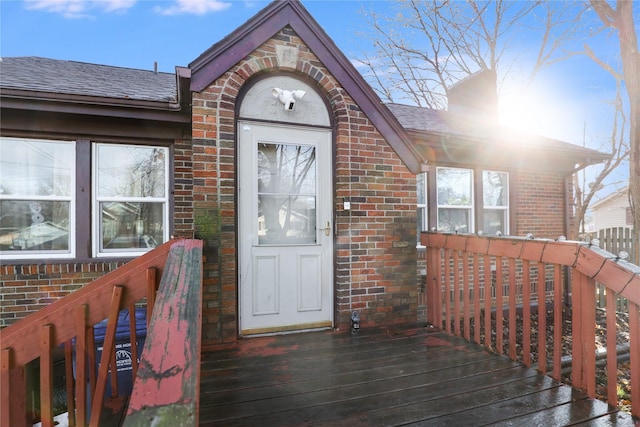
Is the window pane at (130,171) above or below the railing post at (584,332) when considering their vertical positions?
above

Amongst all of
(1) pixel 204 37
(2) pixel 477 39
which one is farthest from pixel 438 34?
→ (1) pixel 204 37

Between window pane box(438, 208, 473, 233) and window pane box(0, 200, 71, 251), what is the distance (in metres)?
5.61

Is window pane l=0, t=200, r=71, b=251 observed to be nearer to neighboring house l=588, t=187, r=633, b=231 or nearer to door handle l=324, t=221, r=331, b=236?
door handle l=324, t=221, r=331, b=236

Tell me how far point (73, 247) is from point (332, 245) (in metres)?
3.22

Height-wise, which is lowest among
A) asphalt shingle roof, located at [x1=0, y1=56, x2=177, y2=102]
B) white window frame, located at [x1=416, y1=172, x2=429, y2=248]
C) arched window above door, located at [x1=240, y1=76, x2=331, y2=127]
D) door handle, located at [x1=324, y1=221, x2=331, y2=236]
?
door handle, located at [x1=324, y1=221, x2=331, y2=236]

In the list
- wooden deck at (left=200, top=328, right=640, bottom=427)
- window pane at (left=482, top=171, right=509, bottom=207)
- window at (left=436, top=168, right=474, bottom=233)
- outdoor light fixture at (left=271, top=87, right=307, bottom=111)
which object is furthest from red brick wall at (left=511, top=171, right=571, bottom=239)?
outdoor light fixture at (left=271, top=87, right=307, bottom=111)

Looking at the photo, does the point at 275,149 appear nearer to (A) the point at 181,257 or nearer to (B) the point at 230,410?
(A) the point at 181,257

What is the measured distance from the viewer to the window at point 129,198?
14.3 feet

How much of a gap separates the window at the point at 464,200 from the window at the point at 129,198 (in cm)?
404

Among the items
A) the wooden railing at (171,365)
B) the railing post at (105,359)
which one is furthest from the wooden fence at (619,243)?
the railing post at (105,359)

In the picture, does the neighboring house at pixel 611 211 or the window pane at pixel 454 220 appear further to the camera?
the neighboring house at pixel 611 211

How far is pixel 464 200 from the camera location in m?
6.15

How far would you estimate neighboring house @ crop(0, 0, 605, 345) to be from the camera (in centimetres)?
340

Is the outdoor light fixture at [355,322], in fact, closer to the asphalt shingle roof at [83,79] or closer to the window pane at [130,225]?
the window pane at [130,225]
